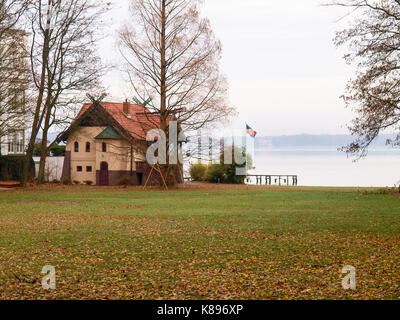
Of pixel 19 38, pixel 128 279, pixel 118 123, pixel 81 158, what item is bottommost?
pixel 128 279

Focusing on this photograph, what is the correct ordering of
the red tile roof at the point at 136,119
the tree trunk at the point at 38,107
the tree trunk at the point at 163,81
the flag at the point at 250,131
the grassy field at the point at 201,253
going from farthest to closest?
the red tile roof at the point at 136,119
the tree trunk at the point at 38,107
the flag at the point at 250,131
the tree trunk at the point at 163,81
the grassy field at the point at 201,253

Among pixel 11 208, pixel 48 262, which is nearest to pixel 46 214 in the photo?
pixel 11 208

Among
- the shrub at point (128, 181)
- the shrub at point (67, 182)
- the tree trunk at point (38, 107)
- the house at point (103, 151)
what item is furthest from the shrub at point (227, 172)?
the tree trunk at point (38, 107)

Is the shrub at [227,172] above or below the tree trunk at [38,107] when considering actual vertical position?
below

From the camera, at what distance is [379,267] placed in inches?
382

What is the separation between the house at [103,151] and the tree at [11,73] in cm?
1233

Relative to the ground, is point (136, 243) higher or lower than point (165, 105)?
lower

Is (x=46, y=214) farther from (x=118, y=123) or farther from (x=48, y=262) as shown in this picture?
(x=118, y=123)

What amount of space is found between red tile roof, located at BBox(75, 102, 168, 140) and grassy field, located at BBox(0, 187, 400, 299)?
58.6 ft

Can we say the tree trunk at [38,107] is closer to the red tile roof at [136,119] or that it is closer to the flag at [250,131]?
the red tile roof at [136,119]

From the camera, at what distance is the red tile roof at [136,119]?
126 ft

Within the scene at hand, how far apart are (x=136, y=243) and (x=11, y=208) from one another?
12.2 meters

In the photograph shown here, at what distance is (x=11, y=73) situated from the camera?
2934 centimetres

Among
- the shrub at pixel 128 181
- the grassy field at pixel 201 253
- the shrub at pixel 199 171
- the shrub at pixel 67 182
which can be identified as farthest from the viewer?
the shrub at pixel 199 171
